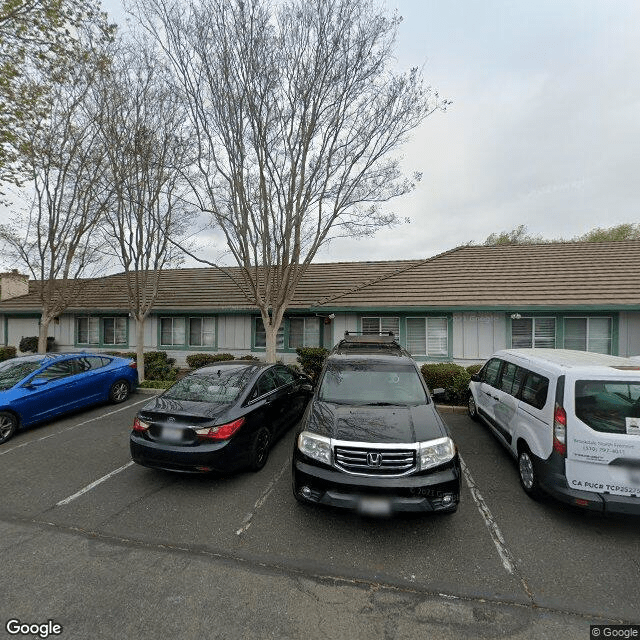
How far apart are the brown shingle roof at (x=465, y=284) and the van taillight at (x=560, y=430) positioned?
7.12 m

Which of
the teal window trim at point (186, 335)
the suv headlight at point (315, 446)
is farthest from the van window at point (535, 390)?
the teal window trim at point (186, 335)

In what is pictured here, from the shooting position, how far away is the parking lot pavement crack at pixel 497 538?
283 centimetres

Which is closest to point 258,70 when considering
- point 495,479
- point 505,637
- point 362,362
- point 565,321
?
point 362,362

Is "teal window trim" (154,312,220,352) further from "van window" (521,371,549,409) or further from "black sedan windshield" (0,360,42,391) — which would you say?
"van window" (521,371,549,409)

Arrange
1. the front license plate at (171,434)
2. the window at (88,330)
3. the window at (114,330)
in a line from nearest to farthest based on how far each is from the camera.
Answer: the front license plate at (171,434)
the window at (114,330)
the window at (88,330)

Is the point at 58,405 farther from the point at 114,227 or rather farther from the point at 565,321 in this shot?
the point at 565,321

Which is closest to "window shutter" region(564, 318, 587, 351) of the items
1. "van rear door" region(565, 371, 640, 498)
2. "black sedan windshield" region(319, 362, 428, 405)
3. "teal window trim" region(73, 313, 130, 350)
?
"van rear door" region(565, 371, 640, 498)

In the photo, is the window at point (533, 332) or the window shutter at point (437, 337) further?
the window shutter at point (437, 337)

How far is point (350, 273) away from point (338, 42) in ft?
27.9

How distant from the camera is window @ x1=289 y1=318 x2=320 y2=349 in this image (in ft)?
41.8

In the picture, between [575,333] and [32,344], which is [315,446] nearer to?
[575,333]

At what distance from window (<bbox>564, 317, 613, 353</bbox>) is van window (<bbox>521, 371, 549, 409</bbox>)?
7426 millimetres

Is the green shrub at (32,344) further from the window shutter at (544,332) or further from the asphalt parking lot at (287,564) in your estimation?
the window shutter at (544,332)

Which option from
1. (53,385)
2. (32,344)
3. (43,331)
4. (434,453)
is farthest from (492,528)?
(32,344)
